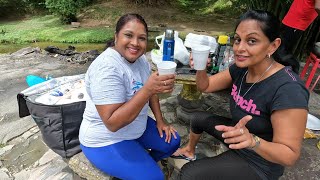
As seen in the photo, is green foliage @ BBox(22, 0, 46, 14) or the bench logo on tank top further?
green foliage @ BBox(22, 0, 46, 14)

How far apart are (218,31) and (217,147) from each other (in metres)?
8.51

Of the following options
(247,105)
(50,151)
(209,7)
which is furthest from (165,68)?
(209,7)

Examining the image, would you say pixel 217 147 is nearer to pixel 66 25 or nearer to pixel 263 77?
pixel 263 77

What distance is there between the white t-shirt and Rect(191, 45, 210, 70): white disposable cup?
Answer: 1.52ft

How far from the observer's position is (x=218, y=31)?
1066 centimetres

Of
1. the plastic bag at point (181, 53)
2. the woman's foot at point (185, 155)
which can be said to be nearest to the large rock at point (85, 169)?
the woman's foot at point (185, 155)

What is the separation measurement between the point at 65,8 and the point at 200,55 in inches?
451

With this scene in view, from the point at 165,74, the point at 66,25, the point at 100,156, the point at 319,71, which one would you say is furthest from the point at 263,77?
the point at 66,25

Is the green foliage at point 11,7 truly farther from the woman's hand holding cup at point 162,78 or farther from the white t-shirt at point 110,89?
the woman's hand holding cup at point 162,78

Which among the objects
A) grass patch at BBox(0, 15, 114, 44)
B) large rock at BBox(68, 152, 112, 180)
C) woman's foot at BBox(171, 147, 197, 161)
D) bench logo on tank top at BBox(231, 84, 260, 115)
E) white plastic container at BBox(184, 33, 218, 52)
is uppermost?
white plastic container at BBox(184, 33, 218, 52)

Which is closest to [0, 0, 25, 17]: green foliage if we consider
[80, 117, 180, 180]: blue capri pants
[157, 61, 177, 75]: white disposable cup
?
[80, 117, 180, 180]: blue capri pants

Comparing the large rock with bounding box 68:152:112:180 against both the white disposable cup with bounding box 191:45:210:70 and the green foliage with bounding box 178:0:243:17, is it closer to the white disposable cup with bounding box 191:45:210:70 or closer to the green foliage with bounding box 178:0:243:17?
the white disposable cup with bounding box 191:45:210:70

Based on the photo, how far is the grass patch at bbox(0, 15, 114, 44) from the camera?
10.2m

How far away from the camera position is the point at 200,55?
1876mm
